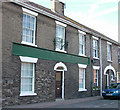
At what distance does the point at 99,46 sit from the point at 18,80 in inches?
473

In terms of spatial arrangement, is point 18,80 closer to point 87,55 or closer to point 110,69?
point 87,55

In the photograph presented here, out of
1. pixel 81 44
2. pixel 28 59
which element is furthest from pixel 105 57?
pixel 28 59

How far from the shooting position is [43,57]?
48.4 ft

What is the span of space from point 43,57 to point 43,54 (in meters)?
0.22

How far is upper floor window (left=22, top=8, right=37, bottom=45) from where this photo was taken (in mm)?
13750

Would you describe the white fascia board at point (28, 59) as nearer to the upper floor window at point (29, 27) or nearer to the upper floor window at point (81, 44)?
the upper floor window at point (29, 27)

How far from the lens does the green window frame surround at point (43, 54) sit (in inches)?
512

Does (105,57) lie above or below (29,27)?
below

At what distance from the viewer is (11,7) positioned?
12.8 meters

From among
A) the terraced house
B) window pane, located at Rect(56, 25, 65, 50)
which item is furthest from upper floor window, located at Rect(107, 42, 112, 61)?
window pane, located at Rect(56, 25, 65, 50)

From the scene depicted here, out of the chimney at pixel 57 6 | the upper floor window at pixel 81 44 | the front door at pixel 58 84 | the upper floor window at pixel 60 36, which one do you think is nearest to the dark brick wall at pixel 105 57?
the upper floor window at pixel 81 44

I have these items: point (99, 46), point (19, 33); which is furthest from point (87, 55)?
point (19, 33)

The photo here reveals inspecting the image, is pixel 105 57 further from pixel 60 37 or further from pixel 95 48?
pixel 60 37

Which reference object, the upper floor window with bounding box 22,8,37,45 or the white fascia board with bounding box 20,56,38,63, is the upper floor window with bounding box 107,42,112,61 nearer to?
the upper floor window with bounding box 22,8,37,45
